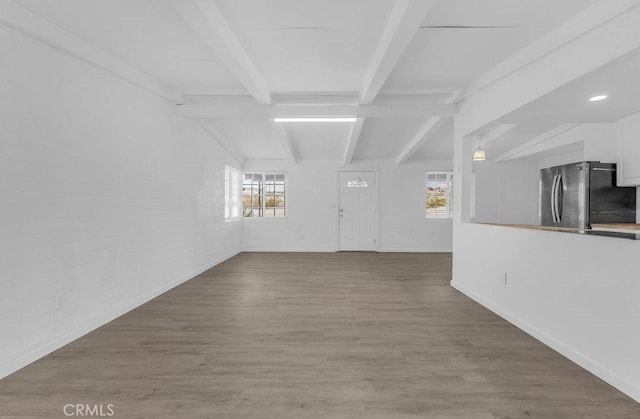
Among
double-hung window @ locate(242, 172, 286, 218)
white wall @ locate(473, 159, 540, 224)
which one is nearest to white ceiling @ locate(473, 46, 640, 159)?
white wall @ locate(473, 159, 540, 224)

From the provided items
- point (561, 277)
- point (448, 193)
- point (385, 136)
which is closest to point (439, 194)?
point (448, 193)

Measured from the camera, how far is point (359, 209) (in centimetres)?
802

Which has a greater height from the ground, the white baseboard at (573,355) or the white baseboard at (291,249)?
the white baseboard at (573,355)

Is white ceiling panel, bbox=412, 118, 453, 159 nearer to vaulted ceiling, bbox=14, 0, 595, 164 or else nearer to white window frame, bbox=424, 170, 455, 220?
white window frame, bbox=424, 170, 455, 220

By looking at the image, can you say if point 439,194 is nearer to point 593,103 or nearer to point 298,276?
point 298,276

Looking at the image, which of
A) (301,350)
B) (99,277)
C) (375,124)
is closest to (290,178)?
(375,124)

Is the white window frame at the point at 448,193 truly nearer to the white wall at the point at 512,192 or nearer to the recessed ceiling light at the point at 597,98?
the white wall at the point at 512,192

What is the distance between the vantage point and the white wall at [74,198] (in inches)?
85.3

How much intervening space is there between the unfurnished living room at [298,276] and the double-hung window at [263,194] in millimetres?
3060

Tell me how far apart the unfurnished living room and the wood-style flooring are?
0.06ft

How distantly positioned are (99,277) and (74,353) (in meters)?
0.76

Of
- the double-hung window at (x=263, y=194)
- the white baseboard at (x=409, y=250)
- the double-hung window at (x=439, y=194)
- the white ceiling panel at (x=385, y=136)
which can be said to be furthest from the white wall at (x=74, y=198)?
the double-hung window at (x=439, y=194)

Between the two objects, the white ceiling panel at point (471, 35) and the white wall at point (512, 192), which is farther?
the white wall at point (512, 192)

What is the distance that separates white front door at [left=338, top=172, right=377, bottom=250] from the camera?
8008 millimetres
